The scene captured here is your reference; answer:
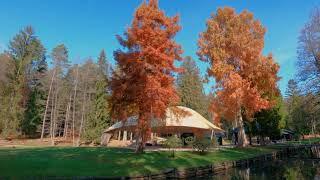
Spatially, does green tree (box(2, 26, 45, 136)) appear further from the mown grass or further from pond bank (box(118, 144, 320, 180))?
pond bank (box(118, 144, 320, 180))

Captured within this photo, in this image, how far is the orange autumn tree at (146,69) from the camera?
23.4m

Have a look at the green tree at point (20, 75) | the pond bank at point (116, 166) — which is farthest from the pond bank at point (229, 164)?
the green tree at point (20, 75)

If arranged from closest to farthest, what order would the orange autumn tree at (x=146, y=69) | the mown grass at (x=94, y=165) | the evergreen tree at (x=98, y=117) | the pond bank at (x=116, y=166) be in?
the pond bank at (x=116, y=166) < the mown grass at (x=94, y=165) < the orange autumn tree at (x=146, y=69) < the evergreen tree at (x=98, y=117)

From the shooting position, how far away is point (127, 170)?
668 inches

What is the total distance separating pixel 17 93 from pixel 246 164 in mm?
38321

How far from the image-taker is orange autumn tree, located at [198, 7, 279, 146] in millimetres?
31766

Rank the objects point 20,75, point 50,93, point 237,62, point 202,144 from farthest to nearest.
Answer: point 50,93 → point 20,75 → point 237,62 → point 202,144

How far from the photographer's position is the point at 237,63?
111ft

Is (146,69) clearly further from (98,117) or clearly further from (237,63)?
(98,117)

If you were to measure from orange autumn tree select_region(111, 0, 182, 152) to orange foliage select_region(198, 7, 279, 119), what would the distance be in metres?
8.66

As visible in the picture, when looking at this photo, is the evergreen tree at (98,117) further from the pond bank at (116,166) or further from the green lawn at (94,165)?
the green lawn at (94,165)

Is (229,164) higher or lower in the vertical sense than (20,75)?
lower

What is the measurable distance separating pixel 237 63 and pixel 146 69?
13681 mm

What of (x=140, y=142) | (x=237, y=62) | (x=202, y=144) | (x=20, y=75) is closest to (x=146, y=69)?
(x=140, y=142)
